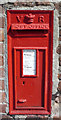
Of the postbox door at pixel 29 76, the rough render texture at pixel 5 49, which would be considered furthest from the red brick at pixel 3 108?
the postbox door at pixel 29 76

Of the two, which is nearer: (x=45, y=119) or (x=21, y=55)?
(x=21, y=55)

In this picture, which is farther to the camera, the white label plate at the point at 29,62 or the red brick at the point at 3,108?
the red brick at the point at 3,108

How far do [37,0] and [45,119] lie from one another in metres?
1.39

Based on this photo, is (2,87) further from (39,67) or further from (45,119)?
(45,119)

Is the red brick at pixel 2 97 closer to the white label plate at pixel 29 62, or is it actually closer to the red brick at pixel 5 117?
the red brick at pixel 5 117

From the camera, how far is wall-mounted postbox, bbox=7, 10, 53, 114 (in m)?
1.65

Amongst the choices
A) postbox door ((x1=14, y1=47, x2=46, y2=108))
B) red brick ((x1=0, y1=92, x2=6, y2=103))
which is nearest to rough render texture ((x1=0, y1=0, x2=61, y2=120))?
red brick ((x1=0, y1=92, x2=6, y2=103))

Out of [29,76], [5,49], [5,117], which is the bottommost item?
[5,117]

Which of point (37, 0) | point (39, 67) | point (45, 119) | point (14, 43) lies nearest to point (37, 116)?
point (45, 119)

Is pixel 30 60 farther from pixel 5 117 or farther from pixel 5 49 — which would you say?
pixel 5 117

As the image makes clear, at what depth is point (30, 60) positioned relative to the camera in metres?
1.74

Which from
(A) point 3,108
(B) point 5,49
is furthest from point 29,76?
(A) point 3,108

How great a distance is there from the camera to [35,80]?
1.78 metres

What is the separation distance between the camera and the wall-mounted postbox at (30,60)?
1654 millimetres
